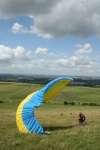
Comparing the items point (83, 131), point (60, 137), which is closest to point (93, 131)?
point (83, 131)

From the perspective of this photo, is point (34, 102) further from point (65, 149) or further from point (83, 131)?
point (65, 149)

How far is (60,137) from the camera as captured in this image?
896 inches

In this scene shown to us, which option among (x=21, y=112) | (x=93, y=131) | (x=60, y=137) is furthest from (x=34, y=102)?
(x=93, y=131)

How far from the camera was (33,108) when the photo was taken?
24.2 m

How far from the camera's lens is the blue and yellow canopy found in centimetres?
2362

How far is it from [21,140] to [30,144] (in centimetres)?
125

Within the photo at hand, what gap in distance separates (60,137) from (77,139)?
136cm

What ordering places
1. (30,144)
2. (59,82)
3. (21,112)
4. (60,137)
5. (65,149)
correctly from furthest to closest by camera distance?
1. (59,82)
2. (21,112)
3. (60,137)
4. (30,144)
5. (65,149)

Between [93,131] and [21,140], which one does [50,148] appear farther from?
[93,131]

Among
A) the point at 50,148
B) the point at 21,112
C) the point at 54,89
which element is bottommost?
the point at 50,148

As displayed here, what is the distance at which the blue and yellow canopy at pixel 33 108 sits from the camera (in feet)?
77.5

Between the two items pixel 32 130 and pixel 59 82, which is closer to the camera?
pixel 32 130

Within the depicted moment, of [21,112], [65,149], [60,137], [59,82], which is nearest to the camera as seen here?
[65,149]

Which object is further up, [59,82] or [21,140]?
[59,82]
